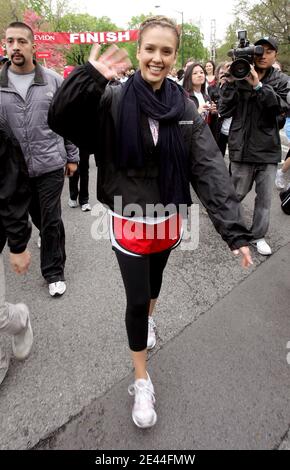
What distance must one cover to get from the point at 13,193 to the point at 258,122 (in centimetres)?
249

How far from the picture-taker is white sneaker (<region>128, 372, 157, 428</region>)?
1.80 m

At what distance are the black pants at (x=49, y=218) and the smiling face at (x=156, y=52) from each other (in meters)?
1.61

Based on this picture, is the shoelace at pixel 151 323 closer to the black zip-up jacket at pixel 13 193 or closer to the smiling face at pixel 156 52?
the black zip-up jacket at pixel 13 193

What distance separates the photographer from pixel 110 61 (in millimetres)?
1390

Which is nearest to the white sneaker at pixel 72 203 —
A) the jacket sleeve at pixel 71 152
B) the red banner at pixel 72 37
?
the jacket sleeve at pixel 71 152

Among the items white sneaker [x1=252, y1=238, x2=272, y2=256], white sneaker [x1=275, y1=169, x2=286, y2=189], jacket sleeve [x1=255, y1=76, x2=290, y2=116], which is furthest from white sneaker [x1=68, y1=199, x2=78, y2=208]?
white sneaker [x1=275, y1=169, x2=286, y2=189]

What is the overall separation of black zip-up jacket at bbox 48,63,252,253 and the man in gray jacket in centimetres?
132

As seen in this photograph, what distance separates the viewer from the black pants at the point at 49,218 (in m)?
2.88

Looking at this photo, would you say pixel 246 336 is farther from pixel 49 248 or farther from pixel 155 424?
pixel 49 248

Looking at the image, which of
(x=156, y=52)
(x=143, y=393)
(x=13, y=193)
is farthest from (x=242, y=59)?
(x=143, y=393)

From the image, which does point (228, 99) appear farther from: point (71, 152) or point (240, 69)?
point (71, 152)

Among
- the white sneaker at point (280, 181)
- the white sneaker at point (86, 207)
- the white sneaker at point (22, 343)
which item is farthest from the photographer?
the white sneaker at point (280, 181)

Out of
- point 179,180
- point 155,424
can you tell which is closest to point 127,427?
point 155,424

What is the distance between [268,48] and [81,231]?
9.29 ft
